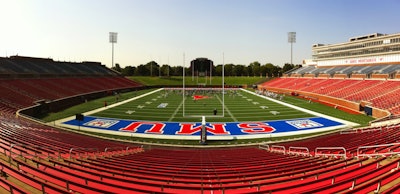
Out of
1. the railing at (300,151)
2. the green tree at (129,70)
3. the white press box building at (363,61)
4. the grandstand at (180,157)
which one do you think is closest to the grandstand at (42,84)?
the grandstand at (180,157)

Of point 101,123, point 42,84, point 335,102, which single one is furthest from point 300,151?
point 42,84

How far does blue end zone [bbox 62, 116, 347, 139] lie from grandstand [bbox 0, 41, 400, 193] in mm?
3626

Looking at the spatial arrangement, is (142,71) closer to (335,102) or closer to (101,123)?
(335,102)

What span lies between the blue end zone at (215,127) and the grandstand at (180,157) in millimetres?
3626

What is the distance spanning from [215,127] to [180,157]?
34.5 ft

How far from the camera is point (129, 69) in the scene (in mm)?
116312

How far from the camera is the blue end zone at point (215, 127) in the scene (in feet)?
67.5

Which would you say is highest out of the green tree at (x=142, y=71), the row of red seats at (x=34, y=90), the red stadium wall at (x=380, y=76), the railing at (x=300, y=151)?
the green tree at (x=142, y=71)

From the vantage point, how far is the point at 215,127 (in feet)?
74.0

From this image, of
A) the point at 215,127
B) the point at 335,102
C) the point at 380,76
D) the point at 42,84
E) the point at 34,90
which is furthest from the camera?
the point at 42,84

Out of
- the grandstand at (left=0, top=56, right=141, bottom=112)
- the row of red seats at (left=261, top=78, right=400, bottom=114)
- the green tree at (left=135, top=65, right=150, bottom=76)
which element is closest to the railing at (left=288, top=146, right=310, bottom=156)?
the row of red seats at (left=261, top=78, right=400, bottom=114)

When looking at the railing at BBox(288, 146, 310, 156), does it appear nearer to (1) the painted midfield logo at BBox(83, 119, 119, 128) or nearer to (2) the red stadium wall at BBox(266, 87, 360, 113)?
(1) the painted midfield logo at BBox(83, 119, 119, 128)

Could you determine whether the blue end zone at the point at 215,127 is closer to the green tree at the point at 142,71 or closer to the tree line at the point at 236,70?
the green tree at the point at 142,71

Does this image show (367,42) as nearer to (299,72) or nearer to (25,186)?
(299,72)
